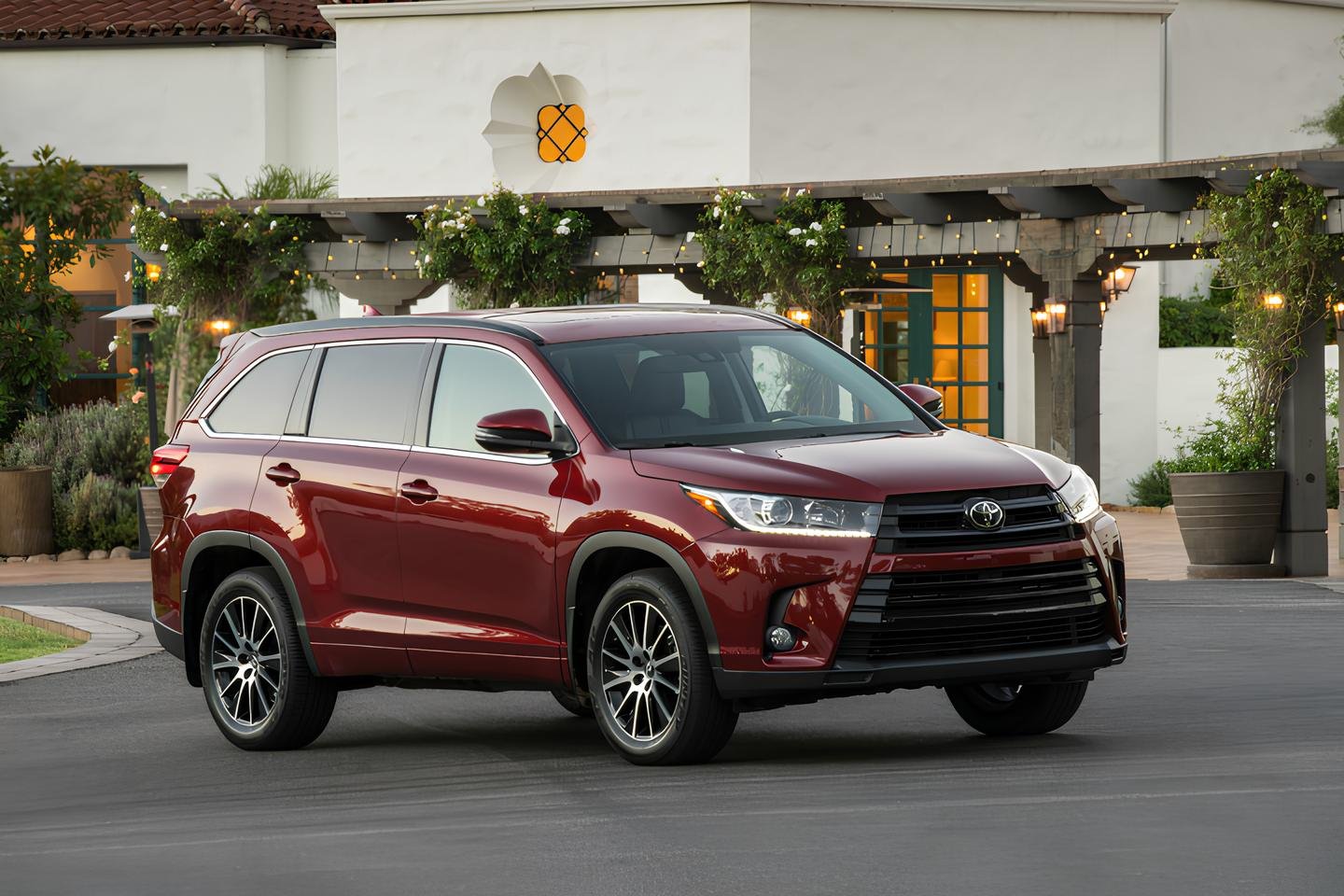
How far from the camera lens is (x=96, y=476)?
84.1 ft

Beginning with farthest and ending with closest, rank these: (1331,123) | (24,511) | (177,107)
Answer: (177,107) < (1331,123) < (24,511)

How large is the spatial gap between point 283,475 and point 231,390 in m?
0.92

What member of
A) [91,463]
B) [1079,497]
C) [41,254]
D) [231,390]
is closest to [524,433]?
[1079,497]

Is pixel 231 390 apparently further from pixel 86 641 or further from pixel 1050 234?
pixel 1050 234

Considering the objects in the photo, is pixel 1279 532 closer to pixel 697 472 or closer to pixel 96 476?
pixel 697 472

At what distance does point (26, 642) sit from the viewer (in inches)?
603

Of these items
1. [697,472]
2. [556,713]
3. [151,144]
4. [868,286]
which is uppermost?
[151,144]

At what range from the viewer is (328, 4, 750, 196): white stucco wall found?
2867cm

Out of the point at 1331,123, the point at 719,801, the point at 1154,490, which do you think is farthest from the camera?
the point at 1331,123

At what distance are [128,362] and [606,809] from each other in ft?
88.0

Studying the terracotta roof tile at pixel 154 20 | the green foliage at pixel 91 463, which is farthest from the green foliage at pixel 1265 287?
the terracotta roof tile at pixel 154 20

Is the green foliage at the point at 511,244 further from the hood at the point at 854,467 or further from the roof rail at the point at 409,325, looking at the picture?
the hood at the point at 854,467

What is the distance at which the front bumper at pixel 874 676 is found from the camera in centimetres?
811

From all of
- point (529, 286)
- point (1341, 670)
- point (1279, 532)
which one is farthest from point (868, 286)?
point (1341, 670)
